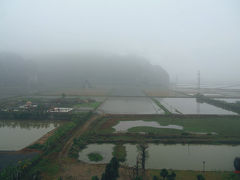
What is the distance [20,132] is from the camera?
1314cm

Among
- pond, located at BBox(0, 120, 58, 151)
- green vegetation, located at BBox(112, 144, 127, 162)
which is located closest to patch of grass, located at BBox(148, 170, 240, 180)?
green vegetation, located at BBox(112, 144, 127, 162)

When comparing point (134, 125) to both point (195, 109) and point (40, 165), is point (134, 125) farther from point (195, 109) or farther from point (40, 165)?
point (195, 109)

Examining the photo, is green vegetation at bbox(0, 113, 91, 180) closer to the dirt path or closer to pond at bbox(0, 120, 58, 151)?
the dirt path

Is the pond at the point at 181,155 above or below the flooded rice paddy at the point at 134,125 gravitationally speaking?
below

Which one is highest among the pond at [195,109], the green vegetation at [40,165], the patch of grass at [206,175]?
the pond at [195,109]

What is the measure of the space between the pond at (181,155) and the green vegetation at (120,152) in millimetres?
194

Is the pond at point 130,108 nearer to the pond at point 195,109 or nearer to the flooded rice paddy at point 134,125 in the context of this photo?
the pond at point 195,109

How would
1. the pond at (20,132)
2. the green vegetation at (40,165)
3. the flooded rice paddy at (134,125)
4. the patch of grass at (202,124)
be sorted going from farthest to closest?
the flooded rice paddy at (134,125) < the patch of grass at (202,124) < the pond at (20,132) < the green vegetation at (40,165)

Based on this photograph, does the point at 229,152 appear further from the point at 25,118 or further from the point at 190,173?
the point at 25,118

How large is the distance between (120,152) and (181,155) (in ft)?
10.3

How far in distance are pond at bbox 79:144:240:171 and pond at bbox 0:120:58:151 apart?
3996mm

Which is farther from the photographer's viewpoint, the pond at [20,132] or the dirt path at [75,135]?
the pond at [20,132]

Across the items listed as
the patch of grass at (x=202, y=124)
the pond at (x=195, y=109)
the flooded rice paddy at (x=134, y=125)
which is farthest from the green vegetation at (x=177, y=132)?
the pond at (x=195, y=109)

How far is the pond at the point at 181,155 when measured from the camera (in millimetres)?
8602
